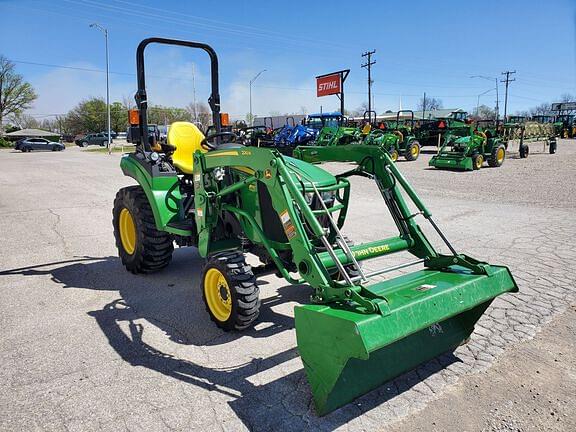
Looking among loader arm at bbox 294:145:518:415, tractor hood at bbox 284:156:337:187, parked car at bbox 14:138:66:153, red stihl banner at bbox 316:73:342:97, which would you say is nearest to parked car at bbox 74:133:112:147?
parked car at bbox 14:138:66:153

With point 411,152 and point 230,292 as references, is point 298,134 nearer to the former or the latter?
point 411,152

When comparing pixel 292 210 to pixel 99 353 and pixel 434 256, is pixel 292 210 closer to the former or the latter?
pixel 434 256

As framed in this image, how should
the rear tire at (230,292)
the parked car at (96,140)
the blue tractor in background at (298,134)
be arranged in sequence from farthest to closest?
the parked car at (96,140)
the blue tractor in background at (298,134)
the rear tire at (230,292)

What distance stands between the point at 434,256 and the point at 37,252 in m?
5.51

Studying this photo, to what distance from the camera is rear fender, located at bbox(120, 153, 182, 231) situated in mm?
4809

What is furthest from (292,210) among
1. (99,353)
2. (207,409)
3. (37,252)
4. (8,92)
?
(8,92)

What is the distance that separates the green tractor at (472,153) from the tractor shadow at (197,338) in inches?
510

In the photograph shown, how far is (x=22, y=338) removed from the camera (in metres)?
3.72

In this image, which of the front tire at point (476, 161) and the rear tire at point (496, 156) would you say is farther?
the rear tire at point (496, 156)

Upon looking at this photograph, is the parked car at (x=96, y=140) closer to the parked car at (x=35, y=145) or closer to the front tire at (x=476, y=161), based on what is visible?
the parked car at (x=35, y=145)

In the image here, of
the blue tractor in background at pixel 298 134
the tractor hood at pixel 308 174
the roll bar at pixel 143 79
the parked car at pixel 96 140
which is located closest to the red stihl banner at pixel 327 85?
the blue tractor in background at pixel 298 134

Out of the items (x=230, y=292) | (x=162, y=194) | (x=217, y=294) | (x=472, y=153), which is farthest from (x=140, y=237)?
(x=472, y=153)

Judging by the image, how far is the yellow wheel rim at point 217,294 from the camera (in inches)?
146

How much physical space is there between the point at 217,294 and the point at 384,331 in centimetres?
178
